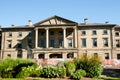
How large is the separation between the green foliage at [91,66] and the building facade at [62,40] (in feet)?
99.3

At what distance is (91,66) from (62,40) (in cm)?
3434

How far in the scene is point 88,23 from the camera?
5862 centimetres

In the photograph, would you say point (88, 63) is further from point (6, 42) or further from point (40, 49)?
point (6, 42)

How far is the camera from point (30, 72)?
70.8 ft

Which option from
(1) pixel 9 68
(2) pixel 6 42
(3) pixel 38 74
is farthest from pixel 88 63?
(2) pixel 6 42

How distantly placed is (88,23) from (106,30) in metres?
5.61

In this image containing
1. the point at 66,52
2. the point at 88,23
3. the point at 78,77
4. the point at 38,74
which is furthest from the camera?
the point at 88,23

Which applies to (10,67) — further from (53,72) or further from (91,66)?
(91,66)

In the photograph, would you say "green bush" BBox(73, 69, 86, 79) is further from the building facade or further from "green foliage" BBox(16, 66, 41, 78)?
the building facade

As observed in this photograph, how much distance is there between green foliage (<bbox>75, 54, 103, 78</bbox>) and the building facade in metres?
30.3

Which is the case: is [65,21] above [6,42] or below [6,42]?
above

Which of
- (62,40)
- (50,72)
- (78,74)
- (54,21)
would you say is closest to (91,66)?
(78,74)

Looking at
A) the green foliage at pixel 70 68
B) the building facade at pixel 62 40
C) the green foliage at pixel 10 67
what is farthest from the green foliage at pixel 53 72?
the building facade at pixel 62 40

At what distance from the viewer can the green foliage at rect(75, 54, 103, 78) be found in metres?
21.8
